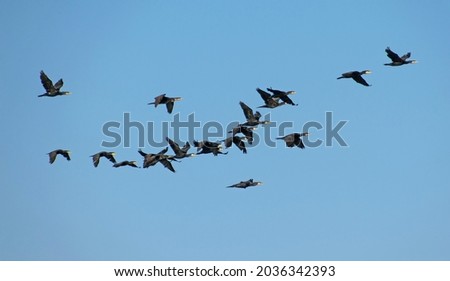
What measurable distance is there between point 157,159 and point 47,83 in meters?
7.00

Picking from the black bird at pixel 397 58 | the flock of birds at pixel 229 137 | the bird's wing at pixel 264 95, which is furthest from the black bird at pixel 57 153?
the black bird at pixel 397 58

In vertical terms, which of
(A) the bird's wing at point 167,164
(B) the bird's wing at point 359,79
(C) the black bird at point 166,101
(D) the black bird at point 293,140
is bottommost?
(A) the bird's wing at point 167,164

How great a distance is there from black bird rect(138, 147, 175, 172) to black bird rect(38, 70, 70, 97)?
5358mm

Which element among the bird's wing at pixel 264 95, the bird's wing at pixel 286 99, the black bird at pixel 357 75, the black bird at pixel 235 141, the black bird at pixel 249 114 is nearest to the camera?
the black bird at pixel 235 141

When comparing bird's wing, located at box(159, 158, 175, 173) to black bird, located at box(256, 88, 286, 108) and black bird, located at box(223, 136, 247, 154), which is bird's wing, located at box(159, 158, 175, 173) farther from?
black bird, located at box(256, 88, 286, 108)

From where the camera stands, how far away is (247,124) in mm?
78188

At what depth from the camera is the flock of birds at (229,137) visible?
77.2 m

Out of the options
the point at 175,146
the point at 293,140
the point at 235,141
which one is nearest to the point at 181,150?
the point at 175,146

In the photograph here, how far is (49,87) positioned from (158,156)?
268 inches

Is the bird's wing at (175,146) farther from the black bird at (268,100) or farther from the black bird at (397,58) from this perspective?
the black bird at (397,58)

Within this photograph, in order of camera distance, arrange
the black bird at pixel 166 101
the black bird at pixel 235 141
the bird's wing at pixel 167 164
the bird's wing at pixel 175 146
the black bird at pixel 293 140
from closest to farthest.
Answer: the black bird at pixel 293 140, the black bird at pixel 235 141, the bird's wing at pixel 167 164, the black bird at pixel 166 101, the bird's wing at pixel 175 146
